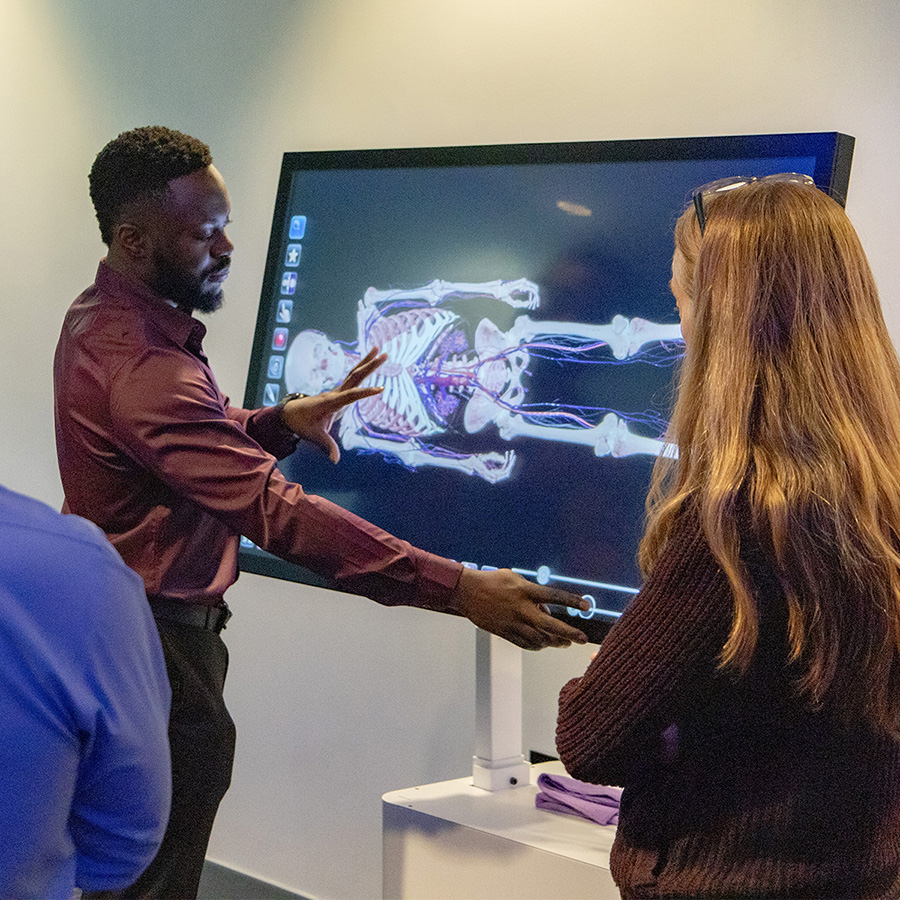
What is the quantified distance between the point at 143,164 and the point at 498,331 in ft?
2.34

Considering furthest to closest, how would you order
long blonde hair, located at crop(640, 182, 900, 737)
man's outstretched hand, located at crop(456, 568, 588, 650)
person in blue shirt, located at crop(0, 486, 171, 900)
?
man's outstretched hand, located at crop(456, 568, 588, 650), long blonde hair, located at crop(640, 182, 900, 737), person in blue shirt, located at crop(0, 486, 171, 900)

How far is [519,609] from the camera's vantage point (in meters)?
1.80

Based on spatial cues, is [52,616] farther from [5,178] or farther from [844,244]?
[5,178]

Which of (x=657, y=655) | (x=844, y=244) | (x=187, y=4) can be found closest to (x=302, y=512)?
(x=657, y=655)

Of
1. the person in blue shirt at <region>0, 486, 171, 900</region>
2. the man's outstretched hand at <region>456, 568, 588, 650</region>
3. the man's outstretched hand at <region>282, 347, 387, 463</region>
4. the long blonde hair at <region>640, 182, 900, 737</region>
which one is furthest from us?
the man's outstretched hand at <region>282, 347, 387, 463</region>

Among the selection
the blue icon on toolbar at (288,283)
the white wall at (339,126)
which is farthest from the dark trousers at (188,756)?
the white wall at (339,126)

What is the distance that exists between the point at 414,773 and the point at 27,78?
263 centimetres

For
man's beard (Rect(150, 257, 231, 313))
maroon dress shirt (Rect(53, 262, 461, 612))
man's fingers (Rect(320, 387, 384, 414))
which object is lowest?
maroon dress shirt (Rect(53, 262, 461, 612))

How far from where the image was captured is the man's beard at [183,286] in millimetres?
2043

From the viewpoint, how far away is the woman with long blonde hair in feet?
3.64

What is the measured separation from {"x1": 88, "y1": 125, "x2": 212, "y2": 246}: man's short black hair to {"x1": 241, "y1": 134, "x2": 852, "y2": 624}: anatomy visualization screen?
12.8 inches

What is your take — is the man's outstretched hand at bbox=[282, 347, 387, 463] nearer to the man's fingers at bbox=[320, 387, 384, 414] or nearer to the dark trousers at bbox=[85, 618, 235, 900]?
the man's fingers at bbox=[320, 387, 384, 414]

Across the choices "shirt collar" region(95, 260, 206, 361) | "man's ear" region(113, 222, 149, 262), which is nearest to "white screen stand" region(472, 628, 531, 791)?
"shirt collar" region(95, 260, 206, 361)

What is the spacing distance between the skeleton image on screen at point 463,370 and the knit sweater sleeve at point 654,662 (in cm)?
62
